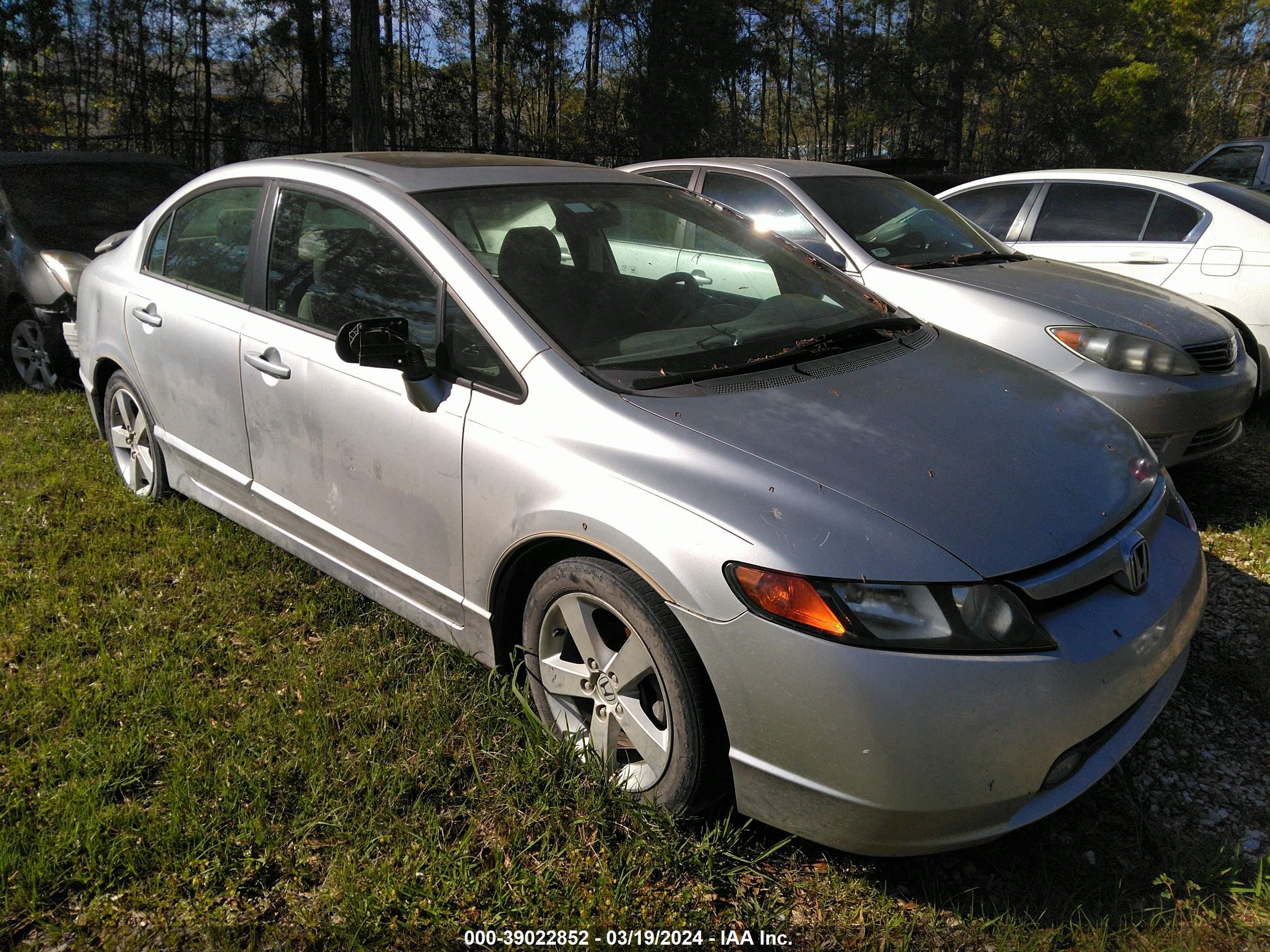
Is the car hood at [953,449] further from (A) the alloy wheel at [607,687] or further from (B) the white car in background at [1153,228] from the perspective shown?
(B) the white car in background at [1153,228]

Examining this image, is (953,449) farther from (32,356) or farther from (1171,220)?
(32,356)

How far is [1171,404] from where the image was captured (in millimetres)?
4250

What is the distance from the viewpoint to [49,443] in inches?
200

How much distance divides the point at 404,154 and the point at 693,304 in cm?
141

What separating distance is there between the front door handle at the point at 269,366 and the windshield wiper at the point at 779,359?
131 centimetres

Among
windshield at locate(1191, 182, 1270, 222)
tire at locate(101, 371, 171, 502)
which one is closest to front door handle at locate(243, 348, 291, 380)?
tire at locate(101, 371, 171, 502)

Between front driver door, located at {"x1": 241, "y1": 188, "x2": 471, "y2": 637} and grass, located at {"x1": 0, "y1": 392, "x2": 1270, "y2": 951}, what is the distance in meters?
0.40

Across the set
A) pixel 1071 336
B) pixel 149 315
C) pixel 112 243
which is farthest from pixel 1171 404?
pixel 112 243

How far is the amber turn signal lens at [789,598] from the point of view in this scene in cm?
196

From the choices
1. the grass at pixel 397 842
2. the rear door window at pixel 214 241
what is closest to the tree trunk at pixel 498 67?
the rear door window at pixel 214 241

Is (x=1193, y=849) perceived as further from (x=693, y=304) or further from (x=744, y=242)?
(x=744, y=242)

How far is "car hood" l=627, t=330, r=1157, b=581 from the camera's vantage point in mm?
2107

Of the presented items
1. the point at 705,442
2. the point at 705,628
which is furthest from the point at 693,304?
the point at 705,628

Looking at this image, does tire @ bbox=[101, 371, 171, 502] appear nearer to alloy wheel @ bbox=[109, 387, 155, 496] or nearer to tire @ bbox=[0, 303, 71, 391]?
alloy wheel @ bbox=[109, 387, 155, 496]
